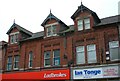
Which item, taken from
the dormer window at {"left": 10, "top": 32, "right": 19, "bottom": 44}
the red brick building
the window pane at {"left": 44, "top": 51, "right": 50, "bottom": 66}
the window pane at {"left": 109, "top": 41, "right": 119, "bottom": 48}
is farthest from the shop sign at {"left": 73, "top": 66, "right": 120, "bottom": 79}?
the dormer window at {"left": 10, "top": 32, "right": 19, "bottom": 44}

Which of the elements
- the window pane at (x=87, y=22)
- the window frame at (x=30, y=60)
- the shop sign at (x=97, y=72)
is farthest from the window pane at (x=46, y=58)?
the window pane at (x=87, y=22)

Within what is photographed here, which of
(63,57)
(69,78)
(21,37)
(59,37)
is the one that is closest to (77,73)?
(69,78)

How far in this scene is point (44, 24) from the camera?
30.5 m

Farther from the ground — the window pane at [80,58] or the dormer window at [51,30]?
the dormer window at [51,30]

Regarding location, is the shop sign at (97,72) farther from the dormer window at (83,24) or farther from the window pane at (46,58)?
the dormer window at (83,24)

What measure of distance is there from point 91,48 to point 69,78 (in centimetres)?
442

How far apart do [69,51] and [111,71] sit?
615 cm

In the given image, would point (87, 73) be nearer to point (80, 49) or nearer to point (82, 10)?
point (80, 49)

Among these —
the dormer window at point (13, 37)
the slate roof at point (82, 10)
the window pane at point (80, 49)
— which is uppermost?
the slate roof at point (82, 10)

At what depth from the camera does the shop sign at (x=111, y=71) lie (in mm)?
23217

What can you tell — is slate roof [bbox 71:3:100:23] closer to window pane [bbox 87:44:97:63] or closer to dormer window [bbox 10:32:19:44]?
window pane [bbox 87:44:97:63]

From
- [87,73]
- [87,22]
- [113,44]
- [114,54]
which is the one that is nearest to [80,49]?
[87,73]

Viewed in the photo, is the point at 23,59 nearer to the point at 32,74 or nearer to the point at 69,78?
the point at 32,74

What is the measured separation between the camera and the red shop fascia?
26.4 meters
